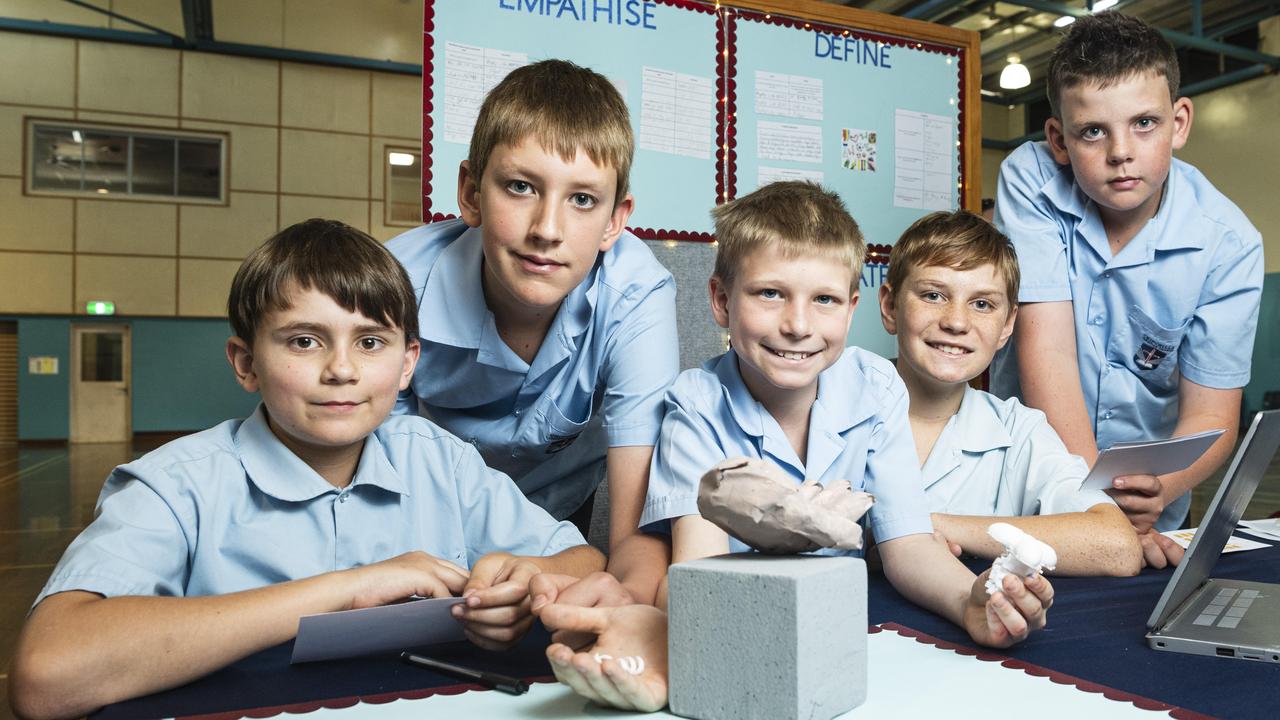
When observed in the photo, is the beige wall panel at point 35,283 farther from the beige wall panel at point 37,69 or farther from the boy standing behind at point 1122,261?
the boy standing behind at point 1122,261

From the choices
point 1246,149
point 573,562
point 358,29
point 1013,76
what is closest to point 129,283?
point 358,29

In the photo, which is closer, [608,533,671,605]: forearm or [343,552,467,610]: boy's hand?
[343,552,467,610]: boy's hand

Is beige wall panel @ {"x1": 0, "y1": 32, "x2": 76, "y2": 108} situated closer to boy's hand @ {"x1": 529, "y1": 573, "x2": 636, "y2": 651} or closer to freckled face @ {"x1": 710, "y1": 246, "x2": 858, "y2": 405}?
freckled face @ {"x1": 710, "y1": 246, "x2": 858, "y2": 405}

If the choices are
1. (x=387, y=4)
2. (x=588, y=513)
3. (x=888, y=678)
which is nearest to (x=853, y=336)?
(x=588, y=513)

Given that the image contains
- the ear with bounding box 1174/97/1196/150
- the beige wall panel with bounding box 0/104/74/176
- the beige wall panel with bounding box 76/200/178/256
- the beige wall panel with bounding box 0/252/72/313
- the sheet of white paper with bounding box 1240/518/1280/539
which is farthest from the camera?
the beige wall panel with bounding box 76/200/178/256

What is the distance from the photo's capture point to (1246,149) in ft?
33.0

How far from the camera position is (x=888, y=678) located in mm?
814

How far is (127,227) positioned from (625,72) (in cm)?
919

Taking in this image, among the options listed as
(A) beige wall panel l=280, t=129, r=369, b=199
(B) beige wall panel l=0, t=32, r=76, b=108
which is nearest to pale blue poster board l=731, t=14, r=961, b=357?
(A) beige wall panel l=280, t=129, r=369, b=199

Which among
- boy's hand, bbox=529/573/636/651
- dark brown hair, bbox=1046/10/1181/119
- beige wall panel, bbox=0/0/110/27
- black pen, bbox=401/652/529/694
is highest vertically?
beige wall panel, bbox=0/0/110/27

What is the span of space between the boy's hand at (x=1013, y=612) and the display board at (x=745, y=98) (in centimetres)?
151

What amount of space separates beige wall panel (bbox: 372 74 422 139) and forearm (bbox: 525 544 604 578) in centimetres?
958

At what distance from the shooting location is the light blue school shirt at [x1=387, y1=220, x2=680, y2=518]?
58.6 inches

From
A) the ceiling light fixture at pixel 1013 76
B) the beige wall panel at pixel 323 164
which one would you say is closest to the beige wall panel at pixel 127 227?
the beige wall panel at pixel 323 164
